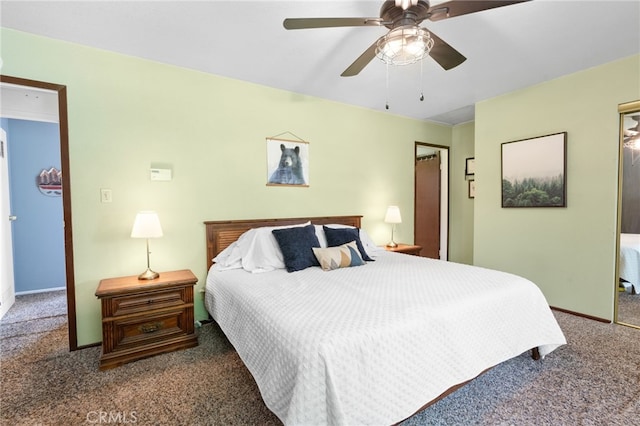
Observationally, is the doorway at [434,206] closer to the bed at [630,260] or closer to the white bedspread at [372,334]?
the bed at [630,260]

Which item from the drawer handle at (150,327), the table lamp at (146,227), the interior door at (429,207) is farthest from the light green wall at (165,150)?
the interior door at (429,207)

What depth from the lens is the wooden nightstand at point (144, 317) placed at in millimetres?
2068

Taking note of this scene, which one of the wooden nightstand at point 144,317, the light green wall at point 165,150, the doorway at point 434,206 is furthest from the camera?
the doorway at point 434,206

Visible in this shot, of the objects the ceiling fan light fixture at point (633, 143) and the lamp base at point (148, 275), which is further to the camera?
the ceiling fan light fixture at point (633, 143)

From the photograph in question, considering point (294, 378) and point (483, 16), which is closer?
point (294, 378)

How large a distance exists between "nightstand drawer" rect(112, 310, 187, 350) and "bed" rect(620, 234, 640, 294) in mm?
4173

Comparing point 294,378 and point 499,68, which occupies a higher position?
point 499,68

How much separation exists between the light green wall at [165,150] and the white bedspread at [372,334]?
94 centimetres

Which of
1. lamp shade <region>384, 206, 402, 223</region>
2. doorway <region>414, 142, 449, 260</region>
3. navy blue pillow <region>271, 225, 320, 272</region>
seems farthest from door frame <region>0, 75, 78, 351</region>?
doorway <region>414, 142, 449, 260</region>

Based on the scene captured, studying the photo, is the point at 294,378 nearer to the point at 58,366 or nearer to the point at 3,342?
the point at 58,366

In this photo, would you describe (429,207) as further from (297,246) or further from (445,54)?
(445,54)

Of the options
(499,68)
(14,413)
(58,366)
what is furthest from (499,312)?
(58,366)

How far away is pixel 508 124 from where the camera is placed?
3.45 metres

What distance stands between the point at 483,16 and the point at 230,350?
3151mm
